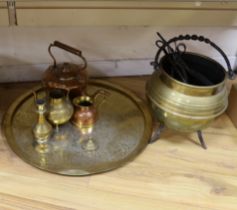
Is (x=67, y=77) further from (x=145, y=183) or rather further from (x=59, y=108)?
(x=145, y=183)

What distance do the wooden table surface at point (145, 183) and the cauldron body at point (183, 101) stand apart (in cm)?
12

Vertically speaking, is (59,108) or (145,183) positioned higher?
(59,108)

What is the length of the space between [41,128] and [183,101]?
1.40ft

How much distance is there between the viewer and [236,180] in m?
1.01

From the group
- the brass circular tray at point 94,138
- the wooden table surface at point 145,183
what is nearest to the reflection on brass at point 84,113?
the brass circular tray at point 94,138

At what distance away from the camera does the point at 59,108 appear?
1039mm

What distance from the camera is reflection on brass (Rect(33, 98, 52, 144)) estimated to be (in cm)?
98

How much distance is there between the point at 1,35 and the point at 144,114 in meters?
0.59

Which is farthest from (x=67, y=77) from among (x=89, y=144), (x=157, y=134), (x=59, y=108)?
(x=157, y=134)

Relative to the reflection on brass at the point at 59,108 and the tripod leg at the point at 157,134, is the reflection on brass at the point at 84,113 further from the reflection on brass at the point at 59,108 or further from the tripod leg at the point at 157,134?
the tripod leg at the point at 157,134

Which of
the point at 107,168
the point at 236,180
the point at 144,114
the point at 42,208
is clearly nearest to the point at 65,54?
the point at 144,114

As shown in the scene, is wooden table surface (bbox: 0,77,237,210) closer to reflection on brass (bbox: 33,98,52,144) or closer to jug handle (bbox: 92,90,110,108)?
reflection on brass (bbox: 33,98,52,144)

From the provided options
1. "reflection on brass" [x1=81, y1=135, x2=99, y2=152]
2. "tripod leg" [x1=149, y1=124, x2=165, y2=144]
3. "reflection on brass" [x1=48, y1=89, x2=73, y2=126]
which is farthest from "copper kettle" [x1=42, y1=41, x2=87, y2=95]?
"tripod leg" [x1=149, y1=124, x2=165, y2=144]

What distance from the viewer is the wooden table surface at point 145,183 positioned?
2.96 ft
